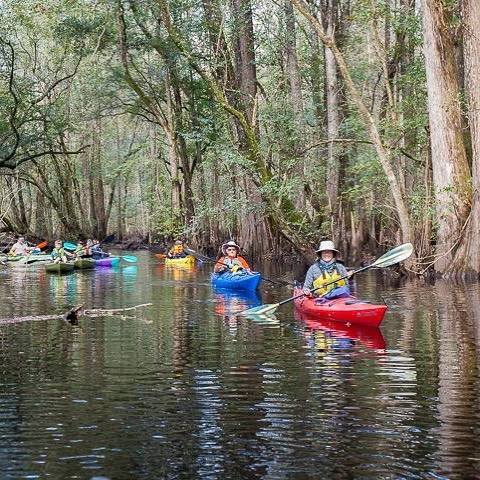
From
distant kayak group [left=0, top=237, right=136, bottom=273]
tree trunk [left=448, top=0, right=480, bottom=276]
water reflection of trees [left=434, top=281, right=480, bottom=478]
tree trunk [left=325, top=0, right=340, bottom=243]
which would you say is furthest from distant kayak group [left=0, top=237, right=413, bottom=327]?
distant kayak group [left=0, top=237, right=136, bottom=273]

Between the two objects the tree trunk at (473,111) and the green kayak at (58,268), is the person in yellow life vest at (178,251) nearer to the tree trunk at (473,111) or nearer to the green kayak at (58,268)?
the green kayak at (58,268)

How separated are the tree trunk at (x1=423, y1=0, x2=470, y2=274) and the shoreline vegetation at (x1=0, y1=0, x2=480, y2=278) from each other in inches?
1.1

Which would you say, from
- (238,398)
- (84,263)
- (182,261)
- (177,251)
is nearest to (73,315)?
(238,398)

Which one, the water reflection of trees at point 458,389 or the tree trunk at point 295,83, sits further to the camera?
the tree trunk at point 295,83

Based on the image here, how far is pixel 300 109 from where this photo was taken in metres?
25.3

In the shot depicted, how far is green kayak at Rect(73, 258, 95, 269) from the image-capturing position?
84.5 feet

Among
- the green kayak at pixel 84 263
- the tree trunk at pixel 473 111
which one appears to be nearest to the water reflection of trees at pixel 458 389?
the tree trunk at pixel 473 111

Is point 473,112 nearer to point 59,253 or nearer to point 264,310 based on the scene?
point 264,310

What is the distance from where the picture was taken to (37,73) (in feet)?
119

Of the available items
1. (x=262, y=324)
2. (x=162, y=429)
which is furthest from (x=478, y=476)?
(x=262, y=324)

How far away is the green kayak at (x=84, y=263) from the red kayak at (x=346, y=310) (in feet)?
45.8

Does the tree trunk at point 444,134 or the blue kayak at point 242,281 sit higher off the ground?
the tree trunk at point 444,134

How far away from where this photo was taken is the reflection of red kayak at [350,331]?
10156 mm

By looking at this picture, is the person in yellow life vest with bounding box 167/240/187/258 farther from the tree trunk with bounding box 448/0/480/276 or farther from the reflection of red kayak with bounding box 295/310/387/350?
the reflection of red kayak with bounding box 295/310/387/350
